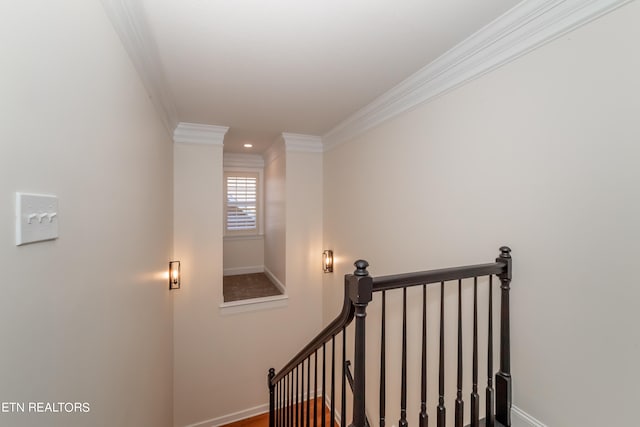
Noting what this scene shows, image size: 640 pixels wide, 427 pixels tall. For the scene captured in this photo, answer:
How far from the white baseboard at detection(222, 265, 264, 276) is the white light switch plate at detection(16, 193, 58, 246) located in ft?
14.5

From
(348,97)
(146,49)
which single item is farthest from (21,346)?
(348,97)

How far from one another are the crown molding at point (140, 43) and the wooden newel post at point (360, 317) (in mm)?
1499

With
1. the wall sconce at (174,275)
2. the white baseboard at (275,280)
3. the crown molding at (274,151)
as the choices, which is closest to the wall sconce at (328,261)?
the white baseboard at (275,280)

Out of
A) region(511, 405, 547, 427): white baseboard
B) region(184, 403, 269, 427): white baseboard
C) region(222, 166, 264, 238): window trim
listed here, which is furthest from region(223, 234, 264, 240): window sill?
region(511, 405, 547, 427): white baseboard

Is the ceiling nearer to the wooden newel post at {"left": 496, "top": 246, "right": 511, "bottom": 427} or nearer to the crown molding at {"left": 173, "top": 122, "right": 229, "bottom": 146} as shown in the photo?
the crown molding at {"left": 173, "top": 122, "right": 229, "bottom": 146}

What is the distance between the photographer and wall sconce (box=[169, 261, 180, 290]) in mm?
2951

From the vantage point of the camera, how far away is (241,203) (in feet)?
17.1

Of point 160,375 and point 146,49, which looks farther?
point 160,375

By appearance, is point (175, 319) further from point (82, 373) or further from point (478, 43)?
point (478, 43)

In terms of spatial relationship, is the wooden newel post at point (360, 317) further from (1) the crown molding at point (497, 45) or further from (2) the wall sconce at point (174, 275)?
(2) the wall sconce at point (174, 275)

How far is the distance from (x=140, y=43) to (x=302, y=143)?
2.28m

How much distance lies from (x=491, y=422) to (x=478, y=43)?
2.02 metres

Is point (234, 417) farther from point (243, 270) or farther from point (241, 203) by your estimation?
point (241, 203)

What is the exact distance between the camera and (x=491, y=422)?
1.33 metres
